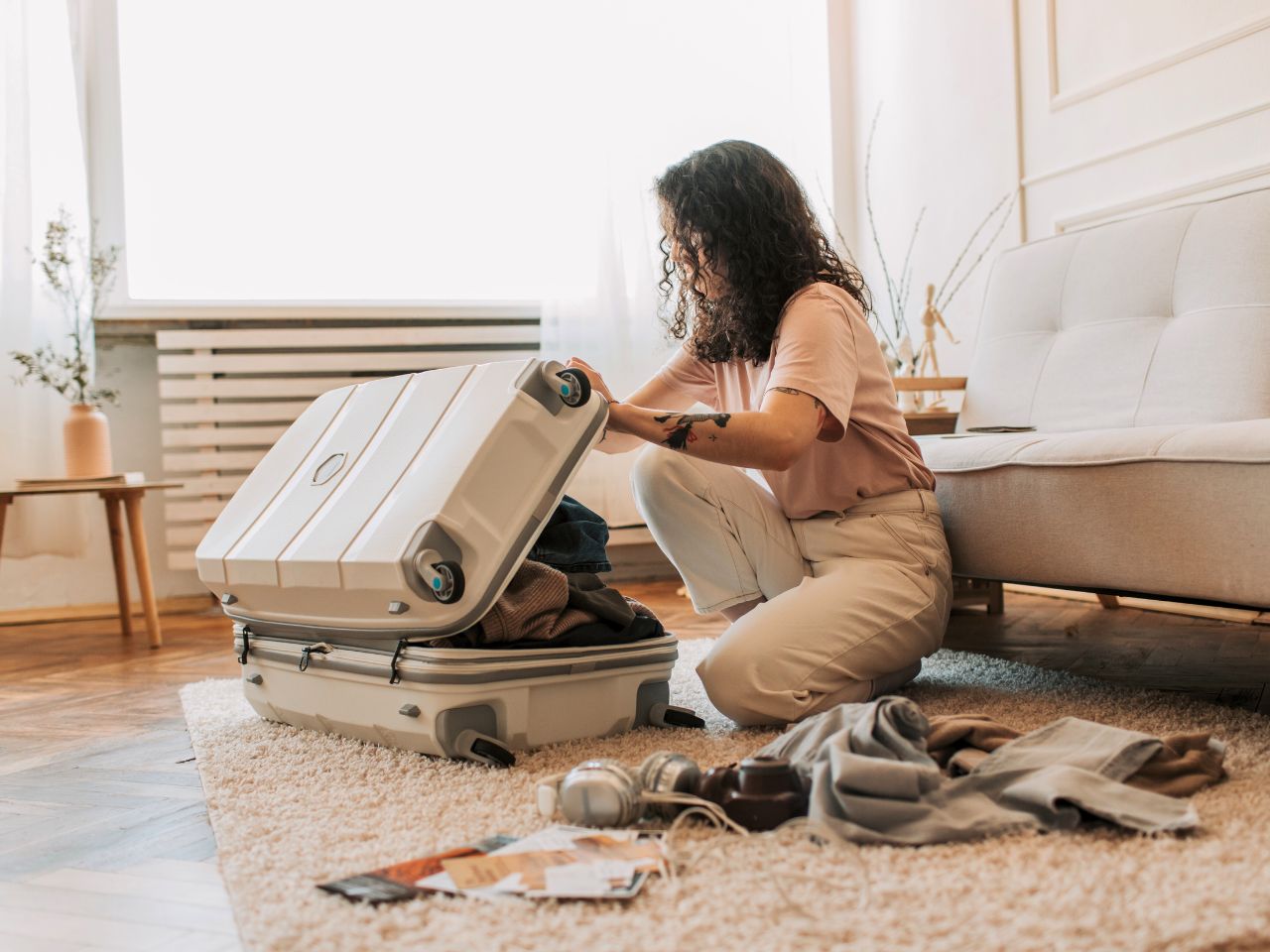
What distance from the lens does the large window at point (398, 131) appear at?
11.4ft

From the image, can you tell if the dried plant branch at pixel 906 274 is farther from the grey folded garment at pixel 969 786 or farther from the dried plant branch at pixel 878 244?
the grey folded garment at pixel 969 786

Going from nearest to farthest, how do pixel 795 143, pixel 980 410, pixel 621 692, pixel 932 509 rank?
pixel 621 692 → pixel 932 509 → pixel 980 410 → pixel 795 143

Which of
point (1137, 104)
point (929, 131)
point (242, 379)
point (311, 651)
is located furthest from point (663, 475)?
point (929, 131)

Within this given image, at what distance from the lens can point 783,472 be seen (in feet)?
5.73

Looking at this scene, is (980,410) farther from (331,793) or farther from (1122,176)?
Result: (331,793)

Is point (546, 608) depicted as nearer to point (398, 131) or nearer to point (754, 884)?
point (754, 884)

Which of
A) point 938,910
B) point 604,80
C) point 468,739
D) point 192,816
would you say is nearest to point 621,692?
point 468,739

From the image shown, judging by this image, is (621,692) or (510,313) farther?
(510,313)

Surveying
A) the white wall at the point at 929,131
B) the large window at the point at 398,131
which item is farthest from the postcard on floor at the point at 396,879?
the large window at the point at 398,131

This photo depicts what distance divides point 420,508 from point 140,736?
741mm

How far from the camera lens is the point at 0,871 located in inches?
46.0

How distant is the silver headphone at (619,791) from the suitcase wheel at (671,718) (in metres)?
0.40

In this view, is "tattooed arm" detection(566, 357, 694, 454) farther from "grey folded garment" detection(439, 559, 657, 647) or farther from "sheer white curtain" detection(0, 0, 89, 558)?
"sheer white curtain" detection(0, 0, 89, 558)

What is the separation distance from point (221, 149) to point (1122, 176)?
97.9 inches
